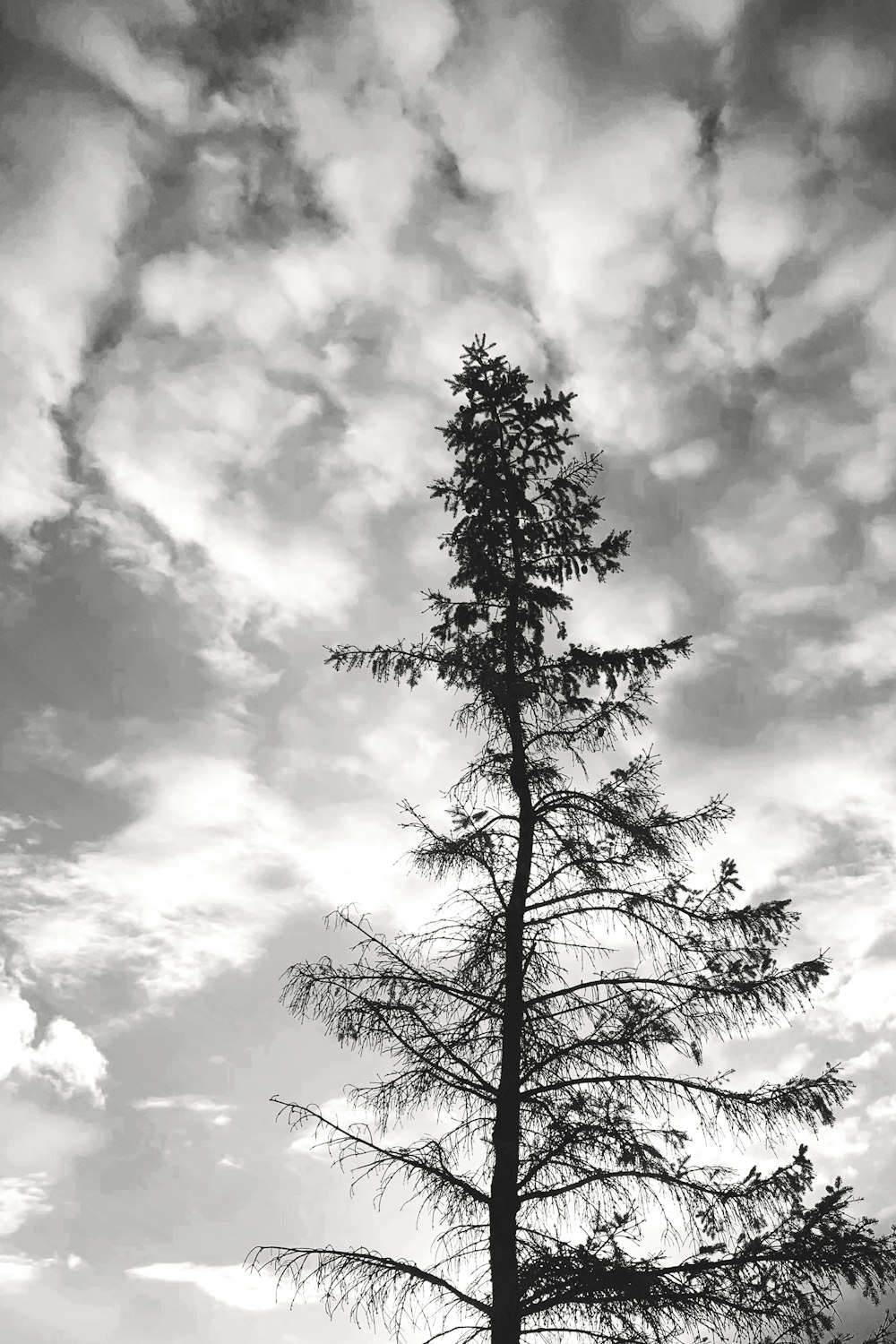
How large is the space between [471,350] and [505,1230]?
31.7 feet

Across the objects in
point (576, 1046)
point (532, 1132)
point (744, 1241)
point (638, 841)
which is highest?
point (638, 841)

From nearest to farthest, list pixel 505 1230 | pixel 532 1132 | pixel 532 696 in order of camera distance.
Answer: pixel 505 1230, pixel 532 1132, pixel 532 696

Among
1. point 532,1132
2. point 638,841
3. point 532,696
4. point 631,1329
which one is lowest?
point 631,1329

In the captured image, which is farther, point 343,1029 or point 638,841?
point 638,841

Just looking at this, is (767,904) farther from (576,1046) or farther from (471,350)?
(471,350)

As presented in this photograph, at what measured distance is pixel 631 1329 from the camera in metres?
7.07

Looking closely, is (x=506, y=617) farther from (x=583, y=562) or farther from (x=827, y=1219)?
(x=827, y=1219)

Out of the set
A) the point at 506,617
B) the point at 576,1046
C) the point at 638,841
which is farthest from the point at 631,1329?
the point at 506,617

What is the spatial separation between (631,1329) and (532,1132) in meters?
1.67

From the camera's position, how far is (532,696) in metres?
9.80

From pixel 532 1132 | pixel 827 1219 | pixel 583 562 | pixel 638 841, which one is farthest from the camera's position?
pixel 583 562

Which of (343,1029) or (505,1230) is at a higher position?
(343,1029)

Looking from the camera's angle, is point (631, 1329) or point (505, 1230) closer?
point (631, 1329)

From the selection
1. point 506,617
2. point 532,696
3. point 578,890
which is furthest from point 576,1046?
point 506,617
